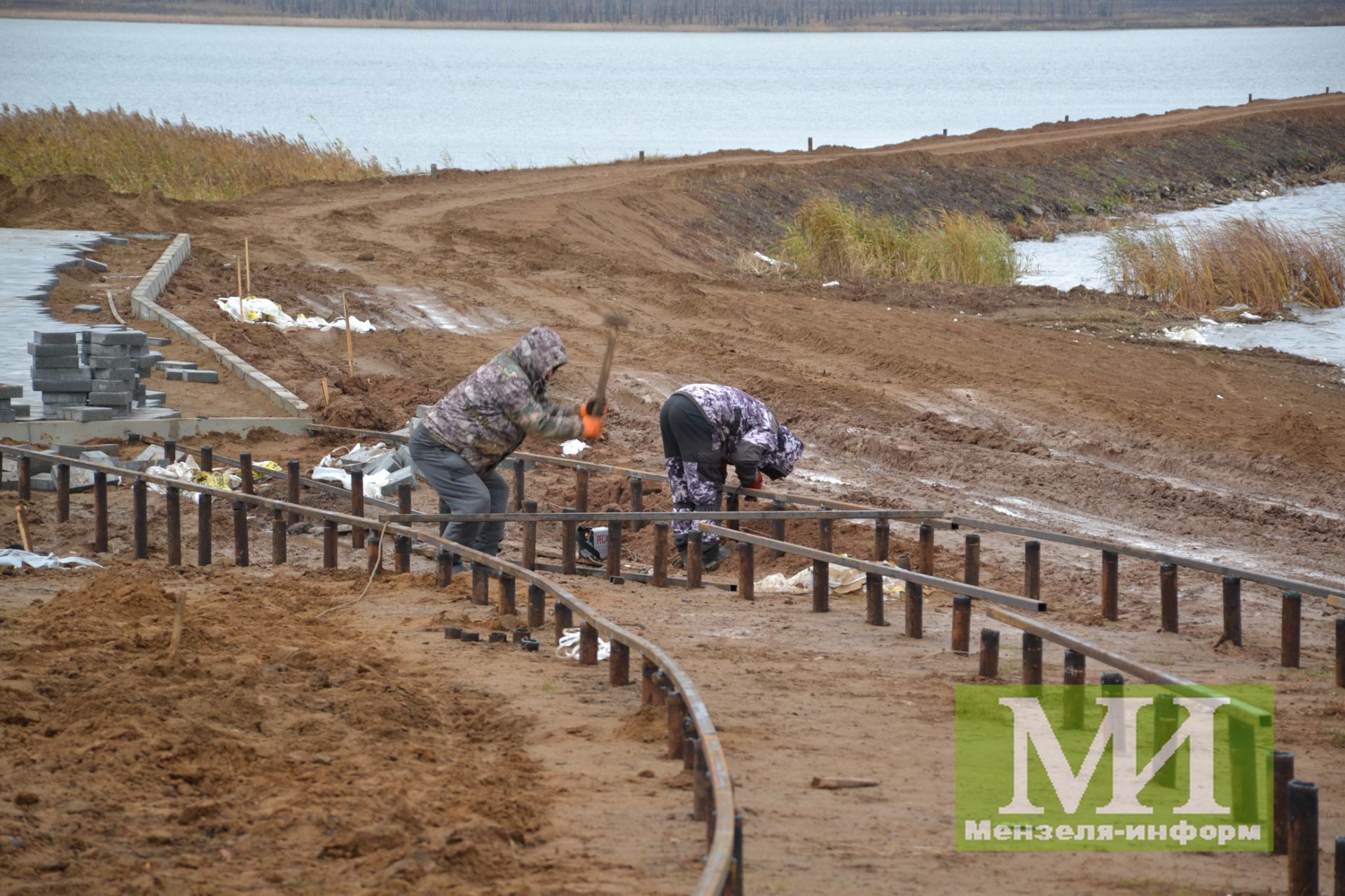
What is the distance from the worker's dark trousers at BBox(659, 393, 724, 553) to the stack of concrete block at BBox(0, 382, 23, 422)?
4.90 meters

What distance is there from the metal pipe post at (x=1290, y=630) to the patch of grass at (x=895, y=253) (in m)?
14.8

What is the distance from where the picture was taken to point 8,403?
1023 centimetres

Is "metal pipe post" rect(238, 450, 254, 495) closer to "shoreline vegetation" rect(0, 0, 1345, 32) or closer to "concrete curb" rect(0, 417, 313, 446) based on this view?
"concrete curb" rect(0, 417, 313, 446)

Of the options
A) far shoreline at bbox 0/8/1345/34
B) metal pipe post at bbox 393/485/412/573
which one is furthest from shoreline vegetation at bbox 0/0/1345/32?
metal pipe post at bbox 393/485/412/573

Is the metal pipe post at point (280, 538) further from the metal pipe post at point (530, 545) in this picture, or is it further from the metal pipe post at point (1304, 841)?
the metal pipe post at point (1304, 841)

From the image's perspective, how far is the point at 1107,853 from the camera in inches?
167

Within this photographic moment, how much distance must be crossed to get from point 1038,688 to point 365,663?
2832mm

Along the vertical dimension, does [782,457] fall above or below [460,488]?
above

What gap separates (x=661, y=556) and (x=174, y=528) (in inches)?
113

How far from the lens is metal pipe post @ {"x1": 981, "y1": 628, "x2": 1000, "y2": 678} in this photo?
19.7 ft

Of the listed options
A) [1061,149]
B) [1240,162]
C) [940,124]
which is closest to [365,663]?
[1061,149]

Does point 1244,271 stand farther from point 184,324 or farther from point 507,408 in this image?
Answer: point 507,408

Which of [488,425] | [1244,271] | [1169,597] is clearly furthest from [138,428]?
[1244,271]

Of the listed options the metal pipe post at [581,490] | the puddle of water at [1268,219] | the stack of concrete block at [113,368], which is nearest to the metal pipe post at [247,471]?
the stack of concrete block at [113,368]
